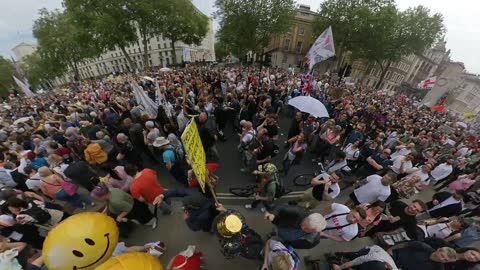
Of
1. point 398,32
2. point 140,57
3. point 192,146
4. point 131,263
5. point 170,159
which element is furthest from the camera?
point 140,57

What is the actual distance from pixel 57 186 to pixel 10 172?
71.7 inches

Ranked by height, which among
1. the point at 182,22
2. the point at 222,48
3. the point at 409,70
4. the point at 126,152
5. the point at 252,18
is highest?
the point at 252,18

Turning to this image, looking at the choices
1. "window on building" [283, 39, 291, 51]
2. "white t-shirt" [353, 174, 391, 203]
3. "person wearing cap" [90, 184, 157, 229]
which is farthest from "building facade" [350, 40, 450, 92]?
"person wearing cap" [90, 184, 157, 229]

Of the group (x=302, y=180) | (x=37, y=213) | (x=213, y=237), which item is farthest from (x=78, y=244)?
(x=302, y=180)

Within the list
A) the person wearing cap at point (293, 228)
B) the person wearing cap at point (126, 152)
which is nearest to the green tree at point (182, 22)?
the person wearing cap at point (126, 152)

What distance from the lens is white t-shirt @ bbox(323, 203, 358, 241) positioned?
3.67 m

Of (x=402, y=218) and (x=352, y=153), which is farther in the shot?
(x=352, y=153)

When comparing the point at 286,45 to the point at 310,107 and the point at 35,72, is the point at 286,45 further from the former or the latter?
the point at 35,72

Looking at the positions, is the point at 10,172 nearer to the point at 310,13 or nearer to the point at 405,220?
the point at 405,220

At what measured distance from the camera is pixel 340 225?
12.2 feet

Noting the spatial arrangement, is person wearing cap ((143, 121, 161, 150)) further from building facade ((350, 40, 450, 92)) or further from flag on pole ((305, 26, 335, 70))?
building facade ((350, 40, 450, 92))

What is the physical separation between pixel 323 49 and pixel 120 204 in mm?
10211

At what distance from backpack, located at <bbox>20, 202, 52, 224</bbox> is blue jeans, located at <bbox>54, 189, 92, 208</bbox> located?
0.76m

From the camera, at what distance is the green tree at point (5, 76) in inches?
1709
